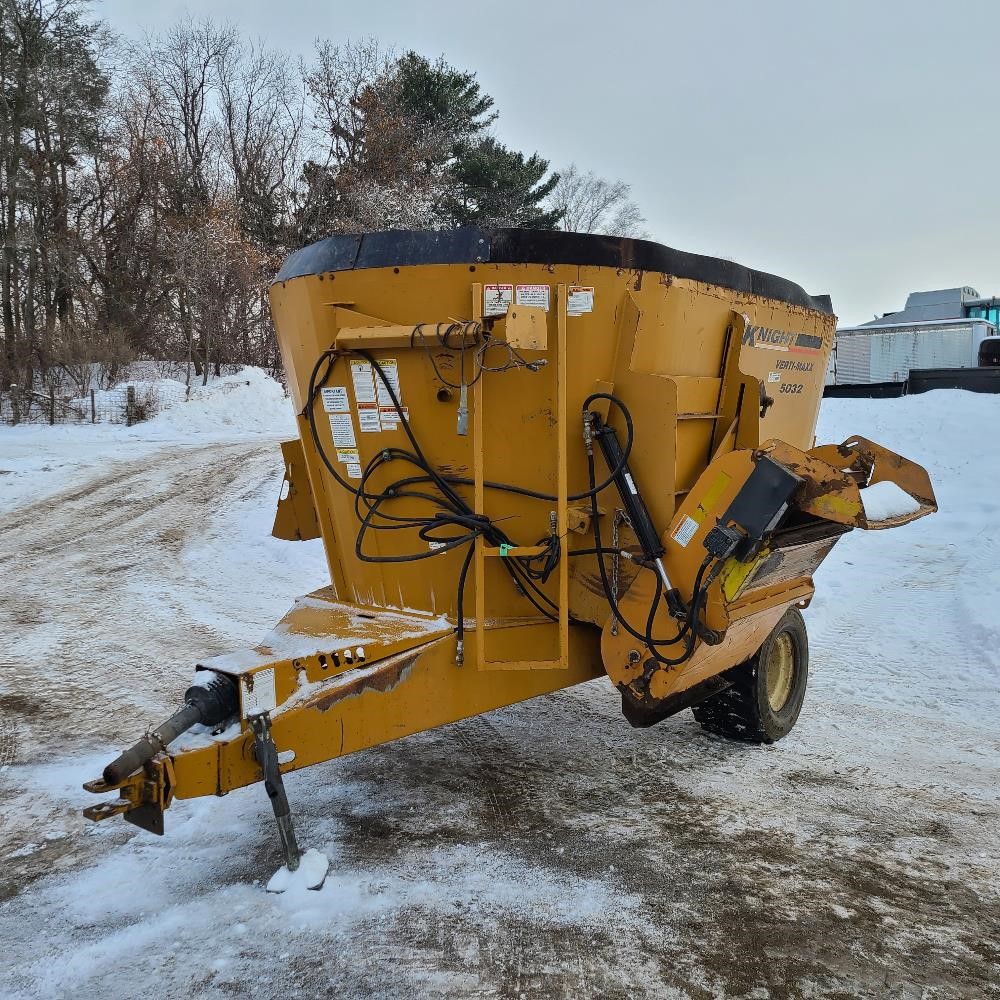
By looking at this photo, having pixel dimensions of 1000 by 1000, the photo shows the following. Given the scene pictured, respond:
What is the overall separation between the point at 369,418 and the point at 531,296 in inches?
32.9

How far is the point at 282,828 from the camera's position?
2805 mm

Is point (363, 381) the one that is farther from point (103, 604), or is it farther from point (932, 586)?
point (932, 586)

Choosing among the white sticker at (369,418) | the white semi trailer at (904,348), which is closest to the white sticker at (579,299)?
the white sticker at (369,418)

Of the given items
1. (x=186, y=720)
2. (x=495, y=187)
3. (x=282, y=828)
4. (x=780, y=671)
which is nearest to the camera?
(x=186, y=720)

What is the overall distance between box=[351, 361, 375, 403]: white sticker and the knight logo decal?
1.70m

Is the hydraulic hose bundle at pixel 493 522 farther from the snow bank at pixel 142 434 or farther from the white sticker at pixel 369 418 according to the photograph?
the snow bank at pixel 142 434

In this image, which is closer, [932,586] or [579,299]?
[579,299]

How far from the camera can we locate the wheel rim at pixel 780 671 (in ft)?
14.1

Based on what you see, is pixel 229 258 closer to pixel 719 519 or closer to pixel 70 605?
pixel 70 605

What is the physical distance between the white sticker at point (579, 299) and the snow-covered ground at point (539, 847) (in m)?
2.06

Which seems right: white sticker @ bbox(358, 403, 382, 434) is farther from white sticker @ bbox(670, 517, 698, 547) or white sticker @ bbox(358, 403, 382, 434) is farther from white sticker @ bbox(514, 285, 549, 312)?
white sticker @ bbox(670, 517, 698, 547)

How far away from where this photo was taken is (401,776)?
12.3 feet

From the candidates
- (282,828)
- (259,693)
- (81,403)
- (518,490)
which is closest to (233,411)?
Result: (81,403)

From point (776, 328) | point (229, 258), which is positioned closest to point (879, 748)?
point (776, 328)
